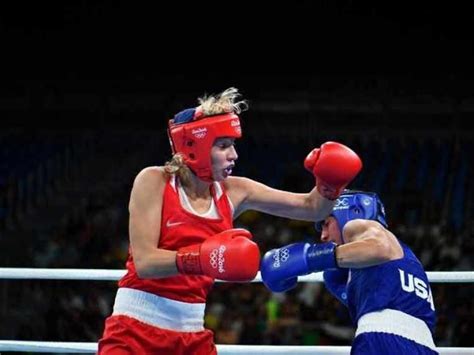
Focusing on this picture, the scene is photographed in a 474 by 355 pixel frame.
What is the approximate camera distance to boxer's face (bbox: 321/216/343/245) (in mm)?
2754

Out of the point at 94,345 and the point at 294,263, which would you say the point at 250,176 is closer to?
the point at 94,345

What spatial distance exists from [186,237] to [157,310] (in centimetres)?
21

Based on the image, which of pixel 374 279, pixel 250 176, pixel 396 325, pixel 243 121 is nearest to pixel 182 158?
pixel 374 279

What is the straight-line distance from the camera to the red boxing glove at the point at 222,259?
88.5 inches

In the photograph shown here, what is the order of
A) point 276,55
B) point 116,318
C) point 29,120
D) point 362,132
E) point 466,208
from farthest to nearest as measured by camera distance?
point 276,55, point 29,120, point 362,132, point 466,208, point 116,318

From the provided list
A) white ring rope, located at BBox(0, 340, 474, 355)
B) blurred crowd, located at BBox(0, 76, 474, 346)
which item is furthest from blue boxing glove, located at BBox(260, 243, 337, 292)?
blurred crowd, located at BBox(0, 76, 474, 346)

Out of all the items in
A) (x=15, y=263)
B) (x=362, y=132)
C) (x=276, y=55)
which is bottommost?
(x=15, y=263)

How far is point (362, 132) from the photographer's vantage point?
9.12 meters

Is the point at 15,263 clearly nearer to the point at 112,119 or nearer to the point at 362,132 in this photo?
the point at 112,119

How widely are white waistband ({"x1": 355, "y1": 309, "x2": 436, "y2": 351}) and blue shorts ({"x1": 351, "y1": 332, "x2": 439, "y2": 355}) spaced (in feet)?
0.04

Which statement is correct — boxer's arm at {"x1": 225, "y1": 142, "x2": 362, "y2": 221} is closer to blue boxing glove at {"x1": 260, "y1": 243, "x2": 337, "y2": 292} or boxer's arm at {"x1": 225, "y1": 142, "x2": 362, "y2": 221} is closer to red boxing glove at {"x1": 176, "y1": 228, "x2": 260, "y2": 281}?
blue boxing glove at {"x1": 260, "y1": 243, "x2": 337, "y2": 292}

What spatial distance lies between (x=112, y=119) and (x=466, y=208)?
12.8 ft

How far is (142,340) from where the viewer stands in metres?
2.36

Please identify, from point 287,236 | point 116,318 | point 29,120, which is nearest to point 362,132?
point 287,236
